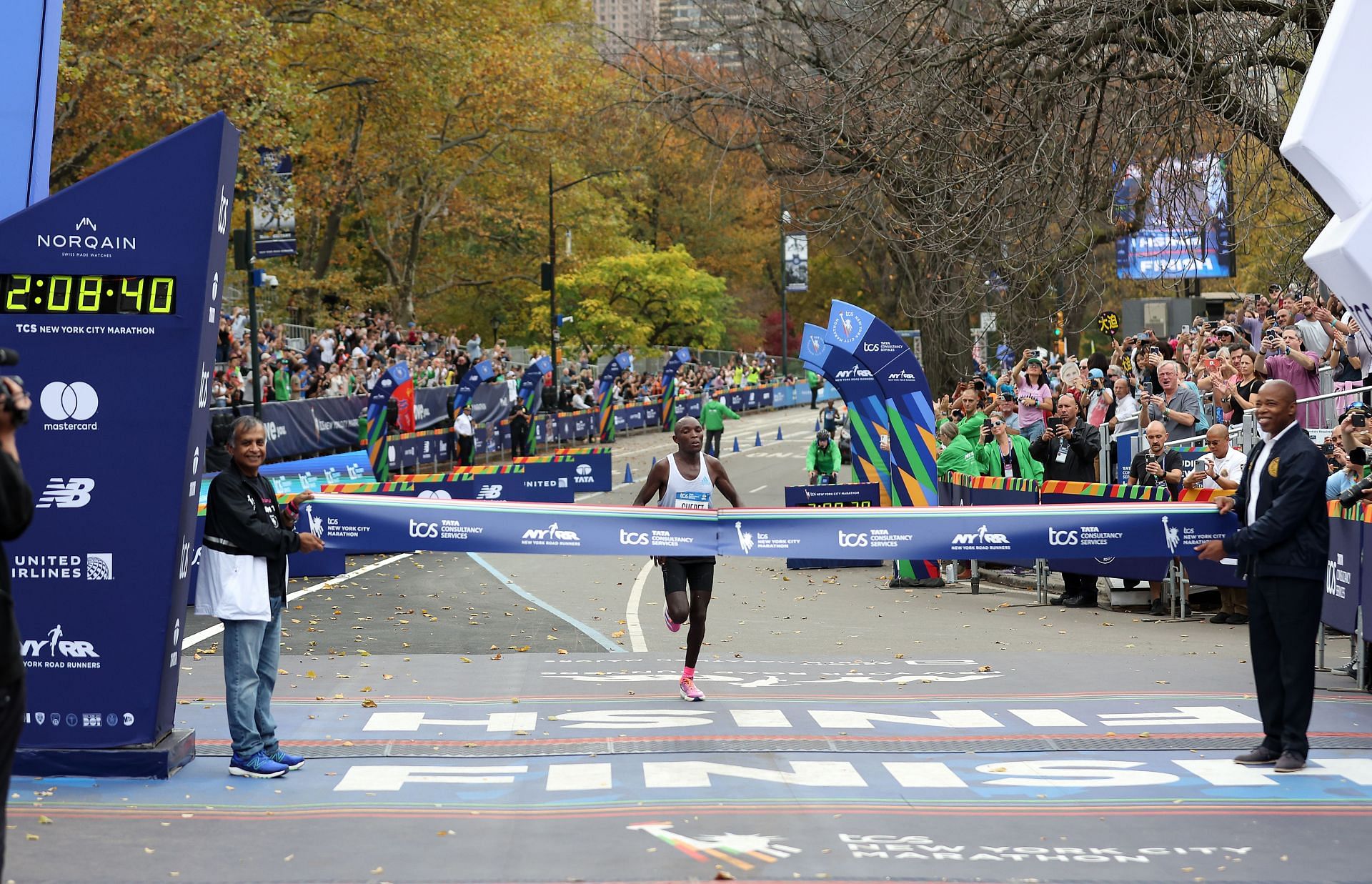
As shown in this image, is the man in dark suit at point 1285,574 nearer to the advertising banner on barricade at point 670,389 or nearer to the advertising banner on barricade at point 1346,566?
the advertising banner on barricade at point 1346,566

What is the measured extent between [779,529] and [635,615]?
526 centimetres

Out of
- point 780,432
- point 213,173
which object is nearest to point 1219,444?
point 213,173

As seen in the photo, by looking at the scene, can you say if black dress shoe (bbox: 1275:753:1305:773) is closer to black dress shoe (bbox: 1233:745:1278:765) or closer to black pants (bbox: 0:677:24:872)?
black dress shoe (bbox: 1233:745:1278:765)

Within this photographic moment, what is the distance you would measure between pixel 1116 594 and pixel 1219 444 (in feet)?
10.7

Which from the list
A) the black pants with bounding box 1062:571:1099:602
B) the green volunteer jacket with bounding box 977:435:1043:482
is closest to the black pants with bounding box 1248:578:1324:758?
the black pants with bounding box 1062:571:1099:602

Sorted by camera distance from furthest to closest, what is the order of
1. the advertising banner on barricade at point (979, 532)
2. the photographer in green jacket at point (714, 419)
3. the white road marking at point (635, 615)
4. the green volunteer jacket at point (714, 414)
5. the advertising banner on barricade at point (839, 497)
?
the green volunteer jacket at point (714, 414)
the photographer in green jacket at point (714, 419)
the advertising banner on barricade at point (839, 497)
the white road marking at point (635, 615)
the advertising banner on barricade at point (979, 532)

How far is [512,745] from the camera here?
370 inches

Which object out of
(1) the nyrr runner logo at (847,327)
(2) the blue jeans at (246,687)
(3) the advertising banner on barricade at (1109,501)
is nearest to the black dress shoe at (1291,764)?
(3) the advertising banner on barricade at (1109,501)

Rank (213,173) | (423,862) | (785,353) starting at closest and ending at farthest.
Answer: (423,862) < (213,173) < (785,353)

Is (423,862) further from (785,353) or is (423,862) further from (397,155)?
(785,353)

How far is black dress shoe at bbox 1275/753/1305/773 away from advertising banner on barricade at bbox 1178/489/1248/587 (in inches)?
238

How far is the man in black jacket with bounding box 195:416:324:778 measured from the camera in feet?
27.5

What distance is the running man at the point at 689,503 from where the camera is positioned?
1103 cm

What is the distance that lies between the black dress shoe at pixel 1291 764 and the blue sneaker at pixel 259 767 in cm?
553
